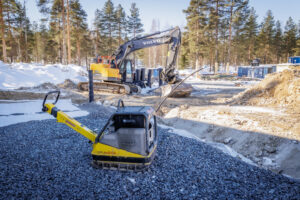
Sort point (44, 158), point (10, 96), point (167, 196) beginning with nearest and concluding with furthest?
1. point (167, 196)
2. point (44, 158)
3. point (10, 96)

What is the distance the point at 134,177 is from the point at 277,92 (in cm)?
933

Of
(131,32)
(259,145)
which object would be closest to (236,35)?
(131,32)

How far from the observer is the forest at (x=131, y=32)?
28.9 meters

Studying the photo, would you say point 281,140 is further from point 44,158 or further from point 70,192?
point 44,158

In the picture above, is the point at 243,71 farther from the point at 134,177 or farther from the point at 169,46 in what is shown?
the point at 134,177

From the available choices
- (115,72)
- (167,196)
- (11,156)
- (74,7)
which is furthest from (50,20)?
(167,196)

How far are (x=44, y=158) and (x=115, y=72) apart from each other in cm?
Result: 1044

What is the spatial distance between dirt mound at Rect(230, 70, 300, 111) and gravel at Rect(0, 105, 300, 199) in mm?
5996

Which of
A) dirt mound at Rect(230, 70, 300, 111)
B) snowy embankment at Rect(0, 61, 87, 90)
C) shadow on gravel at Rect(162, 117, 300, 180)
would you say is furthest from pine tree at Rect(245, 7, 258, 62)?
shadow on gravel at Rect(162, 117, 300, 180)

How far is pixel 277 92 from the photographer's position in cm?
953

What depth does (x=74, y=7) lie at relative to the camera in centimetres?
2975

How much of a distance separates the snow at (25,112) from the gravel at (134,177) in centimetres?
231

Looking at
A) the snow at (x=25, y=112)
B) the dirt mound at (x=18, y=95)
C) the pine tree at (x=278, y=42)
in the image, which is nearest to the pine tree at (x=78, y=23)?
the dirt mound at (x=18, y=95)

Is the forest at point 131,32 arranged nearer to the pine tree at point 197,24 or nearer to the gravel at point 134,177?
the pine tree at point 197,24
